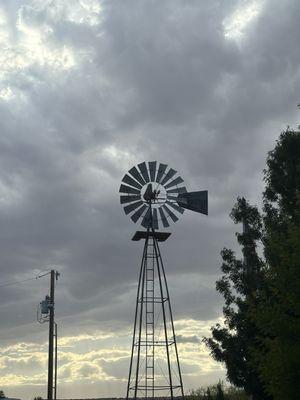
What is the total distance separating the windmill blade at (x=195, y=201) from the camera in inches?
1356

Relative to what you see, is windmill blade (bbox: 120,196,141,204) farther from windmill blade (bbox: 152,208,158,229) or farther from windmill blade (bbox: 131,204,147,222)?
windmill blade (bbox: 152,208,158,229)

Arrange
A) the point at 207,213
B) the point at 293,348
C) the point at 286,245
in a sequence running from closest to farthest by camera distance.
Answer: the point at 293,348 < the point at 286,245 < the point at 207,213

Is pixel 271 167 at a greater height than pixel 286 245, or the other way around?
pixel 271 167

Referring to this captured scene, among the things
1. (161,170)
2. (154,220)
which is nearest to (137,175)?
(161,170)

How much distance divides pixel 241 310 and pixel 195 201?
12.9m

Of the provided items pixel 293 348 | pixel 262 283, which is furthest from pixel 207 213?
pixel 293 348

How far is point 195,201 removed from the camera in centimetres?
3466

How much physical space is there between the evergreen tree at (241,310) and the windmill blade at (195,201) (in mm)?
9889

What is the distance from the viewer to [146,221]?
34.9 metres

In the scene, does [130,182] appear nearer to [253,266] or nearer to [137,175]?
[137,175]

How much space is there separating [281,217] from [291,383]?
917 centimetres

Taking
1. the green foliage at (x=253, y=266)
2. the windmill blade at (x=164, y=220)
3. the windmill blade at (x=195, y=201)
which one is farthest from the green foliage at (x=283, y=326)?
the windmill blade at (x=164, y=220)

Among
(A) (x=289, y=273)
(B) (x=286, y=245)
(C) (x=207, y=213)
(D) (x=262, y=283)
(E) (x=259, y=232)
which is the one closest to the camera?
(A) (x=289, y=273)

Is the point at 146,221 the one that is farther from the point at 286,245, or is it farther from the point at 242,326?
the point at 286,245
